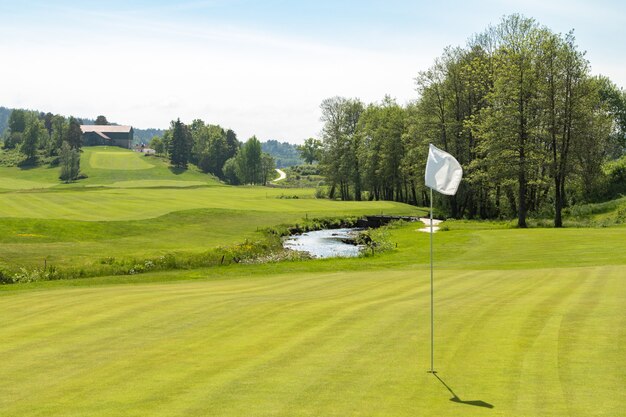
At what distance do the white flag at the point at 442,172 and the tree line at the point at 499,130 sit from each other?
154ft

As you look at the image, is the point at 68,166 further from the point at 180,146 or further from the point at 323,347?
the point at 323,347

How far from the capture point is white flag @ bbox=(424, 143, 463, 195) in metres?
14.0

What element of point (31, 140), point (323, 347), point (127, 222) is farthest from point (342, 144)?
point (31, 140)

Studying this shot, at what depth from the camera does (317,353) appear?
14.5 meters

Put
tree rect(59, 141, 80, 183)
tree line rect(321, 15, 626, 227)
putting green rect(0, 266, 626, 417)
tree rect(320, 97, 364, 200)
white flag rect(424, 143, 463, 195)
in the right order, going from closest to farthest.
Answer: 1. putting green rect(0, 266, 626, 417)
2. white flag rect(424, 143, 463, 195)
3. tree line rect(321, 15, 626, 227)
4. tree rect(320, 97, 364, 200)
5. tree rect(59, 141, 80, 183)

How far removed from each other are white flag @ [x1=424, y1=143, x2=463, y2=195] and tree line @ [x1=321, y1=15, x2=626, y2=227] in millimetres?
46955

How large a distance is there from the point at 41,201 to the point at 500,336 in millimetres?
65866

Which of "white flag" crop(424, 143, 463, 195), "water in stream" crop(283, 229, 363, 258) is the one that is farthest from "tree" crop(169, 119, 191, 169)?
"white flag" crop(424, 143, 463, 195)

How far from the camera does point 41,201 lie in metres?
69.6

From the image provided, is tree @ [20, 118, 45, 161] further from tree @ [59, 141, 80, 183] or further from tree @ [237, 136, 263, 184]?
tree @ [237, 136, 263, 184]

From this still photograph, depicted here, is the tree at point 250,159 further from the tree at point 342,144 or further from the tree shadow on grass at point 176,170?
the tree at point 342,144

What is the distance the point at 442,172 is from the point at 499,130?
4918cm

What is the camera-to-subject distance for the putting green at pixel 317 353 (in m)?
11.3

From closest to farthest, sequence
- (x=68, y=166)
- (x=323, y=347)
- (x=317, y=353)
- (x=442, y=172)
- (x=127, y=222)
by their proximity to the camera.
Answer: (x=442, y=172) → (x=317, y=353) → (x=323, y=347) → (x=127, y=222) → (x=68, y=166)
